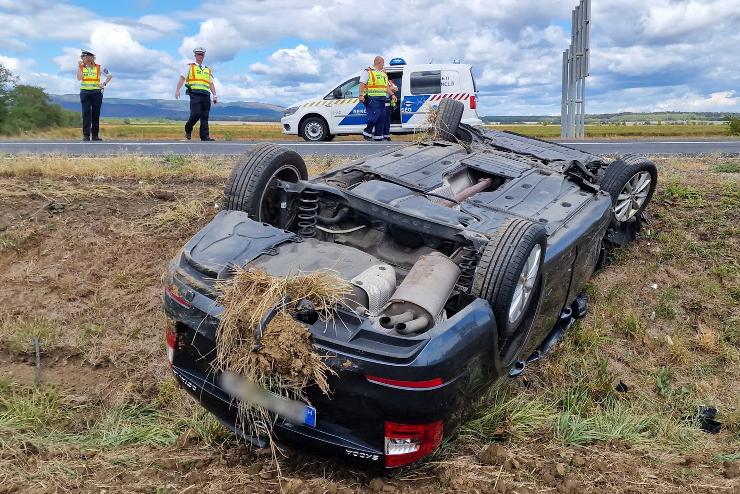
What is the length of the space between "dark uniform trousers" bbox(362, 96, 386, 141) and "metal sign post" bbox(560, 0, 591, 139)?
6.44 m

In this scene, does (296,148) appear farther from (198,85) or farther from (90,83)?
(90,83)

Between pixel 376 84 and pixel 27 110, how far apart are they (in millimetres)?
22664

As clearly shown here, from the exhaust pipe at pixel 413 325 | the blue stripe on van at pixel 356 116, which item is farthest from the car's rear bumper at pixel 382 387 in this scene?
the blue stripe on van at pixel 356 116

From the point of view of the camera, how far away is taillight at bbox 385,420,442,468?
2.66 metres

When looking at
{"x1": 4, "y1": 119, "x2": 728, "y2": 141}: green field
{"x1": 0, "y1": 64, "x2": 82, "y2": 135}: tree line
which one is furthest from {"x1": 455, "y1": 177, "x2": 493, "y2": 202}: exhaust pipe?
{"x1": 0, "y1": 64, "x2": 82, "y2": 135}: tree line

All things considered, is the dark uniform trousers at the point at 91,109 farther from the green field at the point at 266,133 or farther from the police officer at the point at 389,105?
the police officer at the point at 389,105

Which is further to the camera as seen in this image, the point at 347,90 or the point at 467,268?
the point at 347,90

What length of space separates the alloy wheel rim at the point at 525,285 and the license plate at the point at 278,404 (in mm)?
1160

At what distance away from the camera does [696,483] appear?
3109 millimetres

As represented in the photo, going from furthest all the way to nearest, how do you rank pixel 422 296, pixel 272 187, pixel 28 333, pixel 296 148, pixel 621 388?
pixel 296 148 → pixel 28 333 → pixel 621 388 → pixel 272 187 → pixel 422 296

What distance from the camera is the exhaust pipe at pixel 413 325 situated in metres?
2.68

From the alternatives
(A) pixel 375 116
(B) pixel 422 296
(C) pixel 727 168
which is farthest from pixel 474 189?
(A) pixel 375 116

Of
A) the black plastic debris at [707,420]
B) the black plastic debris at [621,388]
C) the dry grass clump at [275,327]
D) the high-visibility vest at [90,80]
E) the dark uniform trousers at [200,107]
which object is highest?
the high-visibility vest at [90,80]

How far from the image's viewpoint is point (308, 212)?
4.21 meters
